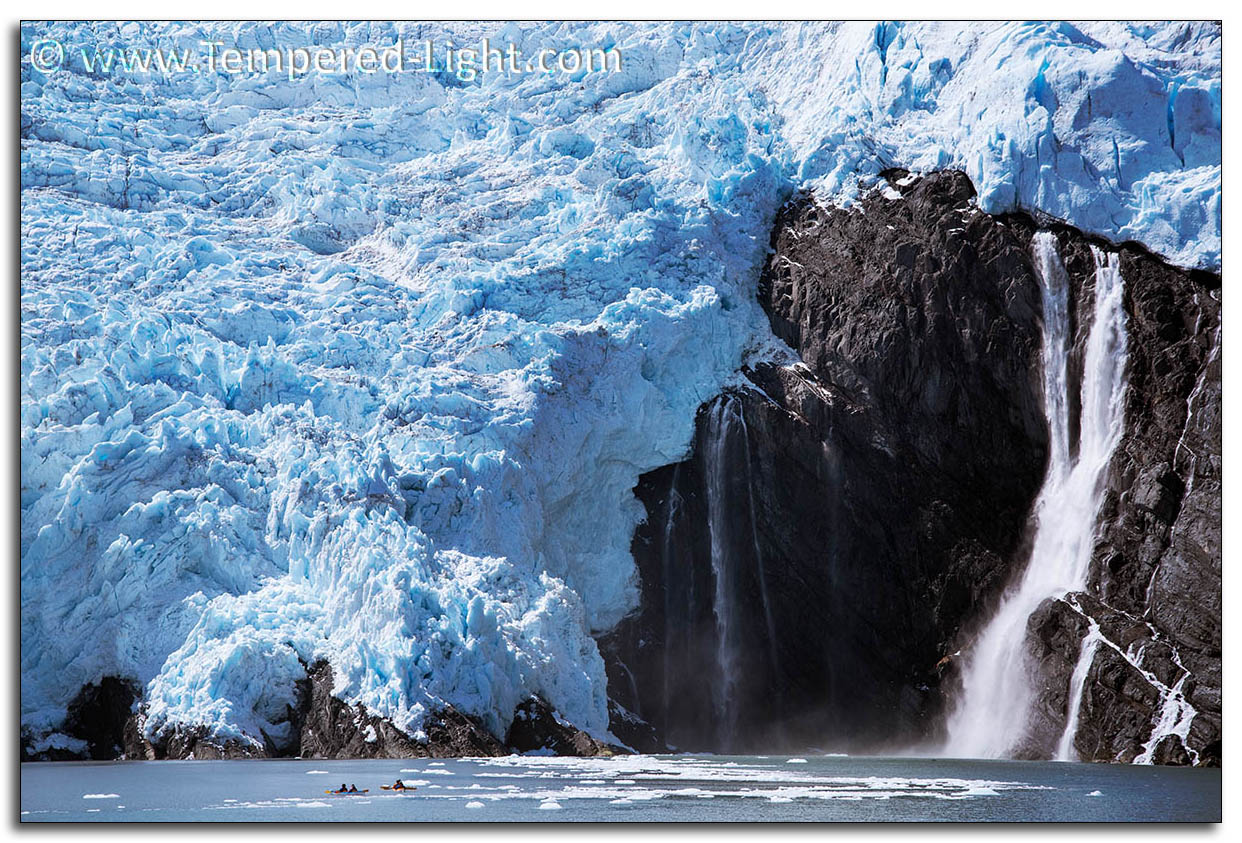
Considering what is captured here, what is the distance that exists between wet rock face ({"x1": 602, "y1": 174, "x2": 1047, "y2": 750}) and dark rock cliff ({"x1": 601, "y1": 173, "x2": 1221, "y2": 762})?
27 mm

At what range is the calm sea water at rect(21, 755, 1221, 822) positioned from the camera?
12.5 meters

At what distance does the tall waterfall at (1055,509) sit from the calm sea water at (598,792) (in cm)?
233

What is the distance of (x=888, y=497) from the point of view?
1981cm

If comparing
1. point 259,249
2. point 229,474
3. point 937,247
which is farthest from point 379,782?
point 937,247

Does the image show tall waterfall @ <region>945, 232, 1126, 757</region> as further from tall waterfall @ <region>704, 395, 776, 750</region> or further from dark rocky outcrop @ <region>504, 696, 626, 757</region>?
dark rocky outcrop @ <region>504, 696, 626, 757</region>

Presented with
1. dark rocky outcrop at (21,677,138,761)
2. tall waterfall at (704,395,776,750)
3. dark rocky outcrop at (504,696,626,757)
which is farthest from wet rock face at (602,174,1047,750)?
dark rocky outcrop at (21,677,138,761)

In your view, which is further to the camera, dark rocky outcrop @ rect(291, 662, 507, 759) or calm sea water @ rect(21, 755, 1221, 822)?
dark rocky outcrop @ rect(291, 662, 507, 759)

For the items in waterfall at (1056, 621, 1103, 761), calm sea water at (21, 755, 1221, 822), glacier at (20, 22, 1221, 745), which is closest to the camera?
calm sea water at (21, 755, 1221, 822)

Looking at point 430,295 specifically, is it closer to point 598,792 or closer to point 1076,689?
point 598,792

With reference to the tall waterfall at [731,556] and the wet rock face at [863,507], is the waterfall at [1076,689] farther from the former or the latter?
the tall waterfall at [731,556]

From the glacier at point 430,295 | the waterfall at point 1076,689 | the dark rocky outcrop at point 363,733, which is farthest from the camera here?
the waterfall at point 1076,689

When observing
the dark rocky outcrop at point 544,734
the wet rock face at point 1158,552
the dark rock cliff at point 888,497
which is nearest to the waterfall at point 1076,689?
the wet rock face at point 1158,552

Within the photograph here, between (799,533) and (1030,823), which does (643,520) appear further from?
(1030,823)

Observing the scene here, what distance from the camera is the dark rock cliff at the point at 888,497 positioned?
1875cm
